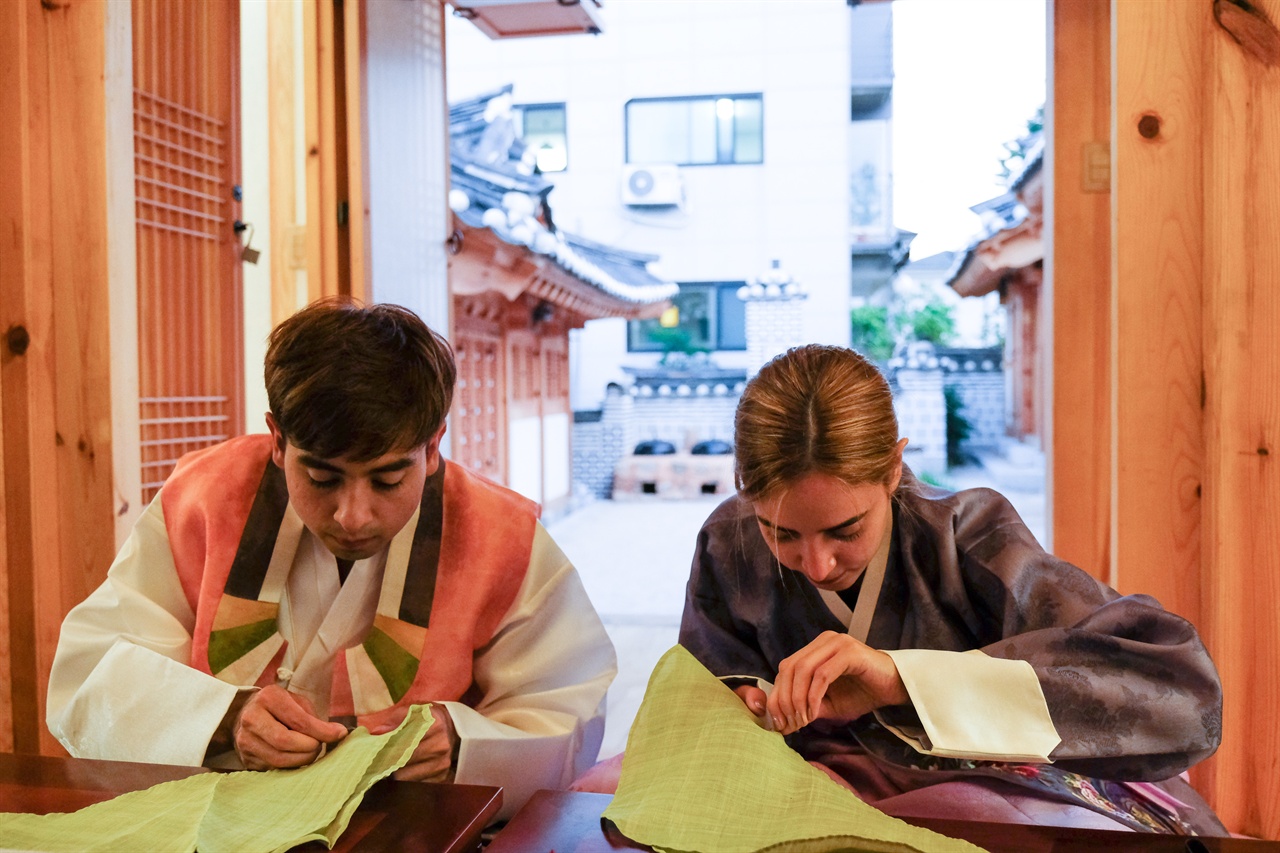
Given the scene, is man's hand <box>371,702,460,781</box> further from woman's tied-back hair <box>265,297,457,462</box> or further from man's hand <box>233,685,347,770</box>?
woman's tied-back hair <box>265,297,457,462</box>

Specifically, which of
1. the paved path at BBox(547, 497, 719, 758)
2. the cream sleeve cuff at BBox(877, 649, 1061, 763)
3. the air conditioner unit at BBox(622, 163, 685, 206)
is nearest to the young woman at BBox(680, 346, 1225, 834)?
the cream sleeve cuff at BBox(877, 649, 1061, 763)

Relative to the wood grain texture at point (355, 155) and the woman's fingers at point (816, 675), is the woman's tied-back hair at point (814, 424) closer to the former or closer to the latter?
the woman's fingers at point (816, 675)

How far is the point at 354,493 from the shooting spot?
4.57 feet

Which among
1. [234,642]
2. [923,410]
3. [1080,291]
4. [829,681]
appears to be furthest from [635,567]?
[923,410]

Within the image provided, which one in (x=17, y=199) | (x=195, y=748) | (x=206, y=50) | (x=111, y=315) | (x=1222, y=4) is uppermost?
(x=206, y=50)

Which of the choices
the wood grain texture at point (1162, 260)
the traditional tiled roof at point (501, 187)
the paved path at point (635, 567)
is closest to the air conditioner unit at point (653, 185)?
the traditional tiled roof at point (501, 187)

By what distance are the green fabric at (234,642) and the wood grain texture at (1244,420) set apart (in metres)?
1.59

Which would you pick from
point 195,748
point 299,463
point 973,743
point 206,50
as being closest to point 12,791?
point 195,748

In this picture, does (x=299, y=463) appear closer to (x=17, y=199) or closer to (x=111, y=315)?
(x=111, y=315)

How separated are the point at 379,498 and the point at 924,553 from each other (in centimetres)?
80

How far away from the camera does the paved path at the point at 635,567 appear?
4.50 metres

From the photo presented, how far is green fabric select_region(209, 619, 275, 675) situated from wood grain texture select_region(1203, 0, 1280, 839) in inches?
62.7

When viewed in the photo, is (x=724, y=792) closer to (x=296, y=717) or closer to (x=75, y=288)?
(x=296, y=717)

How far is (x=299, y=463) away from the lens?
1.40 meters
